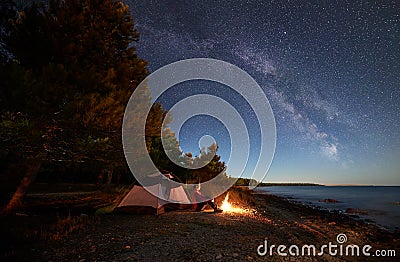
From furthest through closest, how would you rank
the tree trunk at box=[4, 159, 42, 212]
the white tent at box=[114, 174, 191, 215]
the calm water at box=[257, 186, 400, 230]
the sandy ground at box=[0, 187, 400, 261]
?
1. the calm water at box=[257, 186, 400, 230]
2. the white tent at box=[114, 174, 191, 215]
3. the tree trunk at box=[4, 159, 42, 212]
4. the sandy ground at box=[0, 187, 400, 261]

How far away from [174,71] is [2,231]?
38.0ft

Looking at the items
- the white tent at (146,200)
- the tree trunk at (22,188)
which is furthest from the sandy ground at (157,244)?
the tree trunk at (22,188)

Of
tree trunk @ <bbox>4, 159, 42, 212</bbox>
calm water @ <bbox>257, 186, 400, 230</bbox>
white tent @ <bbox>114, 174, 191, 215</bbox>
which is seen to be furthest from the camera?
calm water @ <bbox>257, 186, 400, 230</bbox>

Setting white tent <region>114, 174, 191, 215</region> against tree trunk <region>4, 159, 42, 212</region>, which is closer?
tree trunk <region>4, 159, 42, 212</region>

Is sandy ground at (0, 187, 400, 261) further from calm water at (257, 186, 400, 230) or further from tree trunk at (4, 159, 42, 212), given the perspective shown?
calm water at (257, 186, 400, 230)

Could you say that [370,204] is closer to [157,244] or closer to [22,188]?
[157,244]

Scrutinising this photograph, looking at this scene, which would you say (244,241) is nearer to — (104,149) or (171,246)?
(171,246)

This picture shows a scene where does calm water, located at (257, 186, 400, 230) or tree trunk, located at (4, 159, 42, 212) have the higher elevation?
tree trunk, located at (4, 159, 42, 212)

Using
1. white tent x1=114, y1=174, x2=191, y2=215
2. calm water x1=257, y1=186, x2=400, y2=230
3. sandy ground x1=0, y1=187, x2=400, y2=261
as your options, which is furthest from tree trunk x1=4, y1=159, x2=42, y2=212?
calm water x1=257, y1=186, x2=400, y2=230

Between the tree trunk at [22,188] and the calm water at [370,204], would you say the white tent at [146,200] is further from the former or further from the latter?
the calm water at [370,204]

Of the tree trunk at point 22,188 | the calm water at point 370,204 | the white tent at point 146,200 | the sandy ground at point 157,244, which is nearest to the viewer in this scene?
the sandy ground at point 157,244

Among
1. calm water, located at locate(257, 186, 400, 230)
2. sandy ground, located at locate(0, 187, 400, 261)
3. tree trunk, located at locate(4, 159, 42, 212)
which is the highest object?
tree trunk, located at locate(4, 159, 42, 212)

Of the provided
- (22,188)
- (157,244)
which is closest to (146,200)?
(157,244)

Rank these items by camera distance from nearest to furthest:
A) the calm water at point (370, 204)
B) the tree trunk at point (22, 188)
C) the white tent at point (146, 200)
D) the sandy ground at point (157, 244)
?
A: the sandy ground at point (157, 244)
the tree trunk at point (22, 188)
the white tent at point (146, 200)
the calm water at point (370, 204)
